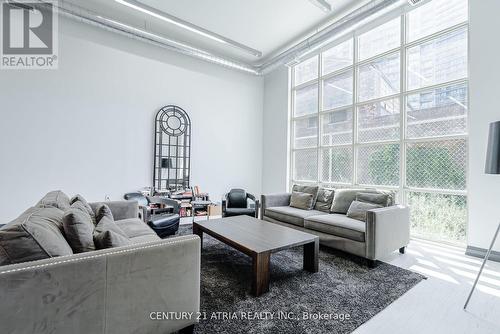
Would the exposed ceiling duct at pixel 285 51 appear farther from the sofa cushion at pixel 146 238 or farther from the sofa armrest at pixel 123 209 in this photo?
the sofa cushion at pixel 146 238

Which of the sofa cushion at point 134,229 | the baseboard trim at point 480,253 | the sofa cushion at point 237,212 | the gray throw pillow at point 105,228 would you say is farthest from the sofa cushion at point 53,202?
the baseboard trim at point 480,253

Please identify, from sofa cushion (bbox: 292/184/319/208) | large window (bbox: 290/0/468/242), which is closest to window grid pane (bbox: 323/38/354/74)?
large window (bbox: 290/0/468/242)

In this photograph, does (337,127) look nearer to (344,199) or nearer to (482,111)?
(344,199)

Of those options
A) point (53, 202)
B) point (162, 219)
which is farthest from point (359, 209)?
point (53, 202)

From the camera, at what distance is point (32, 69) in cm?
385

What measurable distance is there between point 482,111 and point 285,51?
3.50 meters

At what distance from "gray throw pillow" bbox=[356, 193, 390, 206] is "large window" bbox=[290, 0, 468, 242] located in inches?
34.1

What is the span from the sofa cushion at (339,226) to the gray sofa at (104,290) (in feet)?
6.82

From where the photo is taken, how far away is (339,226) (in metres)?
3.08

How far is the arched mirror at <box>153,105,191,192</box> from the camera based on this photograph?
4.93 m

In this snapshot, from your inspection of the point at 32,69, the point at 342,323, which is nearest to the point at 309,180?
the point at 342,323

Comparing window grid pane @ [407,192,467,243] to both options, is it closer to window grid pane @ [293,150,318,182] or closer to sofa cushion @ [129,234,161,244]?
window grid pane @ [293,150,318,182]

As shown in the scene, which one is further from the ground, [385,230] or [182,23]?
[182,23]

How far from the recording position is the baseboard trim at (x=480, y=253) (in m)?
2.92
